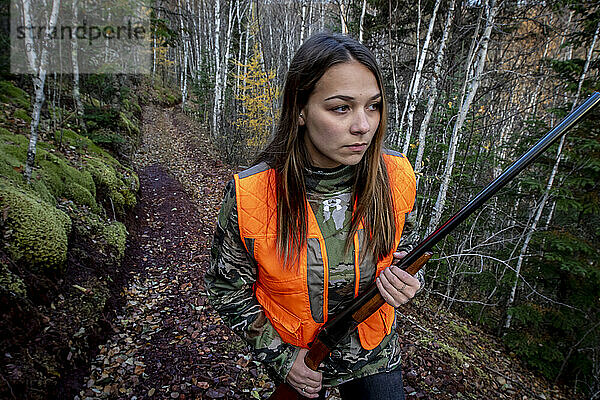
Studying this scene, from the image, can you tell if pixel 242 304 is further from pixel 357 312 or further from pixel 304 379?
pixel 357 312

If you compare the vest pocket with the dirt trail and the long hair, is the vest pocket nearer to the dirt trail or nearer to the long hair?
the long hair

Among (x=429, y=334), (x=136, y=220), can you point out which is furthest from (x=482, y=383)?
(x=136, y=220)

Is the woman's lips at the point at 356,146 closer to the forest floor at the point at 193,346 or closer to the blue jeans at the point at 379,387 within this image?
the blue jeans at the point at 379,387

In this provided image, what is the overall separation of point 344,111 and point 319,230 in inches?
24.3

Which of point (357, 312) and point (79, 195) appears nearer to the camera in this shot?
point (357, 312)

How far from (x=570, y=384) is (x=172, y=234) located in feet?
28.5

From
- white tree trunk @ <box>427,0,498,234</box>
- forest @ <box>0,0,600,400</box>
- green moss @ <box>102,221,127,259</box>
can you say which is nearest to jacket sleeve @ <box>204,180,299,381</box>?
forest @ <box>0,0,600,400</box>

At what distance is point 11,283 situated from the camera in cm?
300

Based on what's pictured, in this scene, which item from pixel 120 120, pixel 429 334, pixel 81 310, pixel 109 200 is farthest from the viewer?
pixel 120 120

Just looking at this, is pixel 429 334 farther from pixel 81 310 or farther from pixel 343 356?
pixel 81 310

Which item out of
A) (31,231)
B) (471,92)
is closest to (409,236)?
(31,231)

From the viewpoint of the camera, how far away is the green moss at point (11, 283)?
9.65 feet

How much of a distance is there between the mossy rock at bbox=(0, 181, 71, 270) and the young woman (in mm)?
3084

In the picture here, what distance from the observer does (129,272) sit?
5.16m
